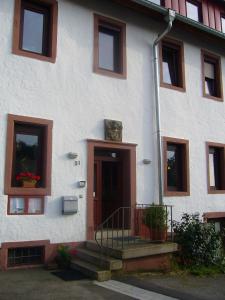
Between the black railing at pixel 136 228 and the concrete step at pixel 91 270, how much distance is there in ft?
1.63

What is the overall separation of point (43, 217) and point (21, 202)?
0.59 metres

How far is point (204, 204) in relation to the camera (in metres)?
11.7

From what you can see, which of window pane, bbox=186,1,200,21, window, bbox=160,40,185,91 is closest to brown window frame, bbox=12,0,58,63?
window, bbox=160,40,185,91

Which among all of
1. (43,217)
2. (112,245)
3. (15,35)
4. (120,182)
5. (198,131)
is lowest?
(112,245)

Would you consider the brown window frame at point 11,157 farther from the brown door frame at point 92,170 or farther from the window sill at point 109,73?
the window sill at point 109,73

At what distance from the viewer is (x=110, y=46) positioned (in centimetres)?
1061

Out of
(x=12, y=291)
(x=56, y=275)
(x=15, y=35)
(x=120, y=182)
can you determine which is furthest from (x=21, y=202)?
(x=15, y=35)

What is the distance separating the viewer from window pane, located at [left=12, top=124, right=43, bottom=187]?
8.44m

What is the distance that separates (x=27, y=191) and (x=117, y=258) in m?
2.39

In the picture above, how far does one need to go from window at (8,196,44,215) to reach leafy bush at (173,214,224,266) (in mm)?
3266

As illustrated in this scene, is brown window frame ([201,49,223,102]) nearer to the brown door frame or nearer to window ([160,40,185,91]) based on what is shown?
window ([160,40,185,91])

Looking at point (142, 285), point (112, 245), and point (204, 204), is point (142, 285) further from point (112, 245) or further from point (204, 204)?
point (204, 204)

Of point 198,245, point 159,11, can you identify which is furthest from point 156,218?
point 159,11

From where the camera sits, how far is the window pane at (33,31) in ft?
30.0
